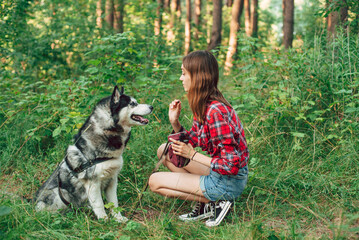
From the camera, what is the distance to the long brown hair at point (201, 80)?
2564 mm

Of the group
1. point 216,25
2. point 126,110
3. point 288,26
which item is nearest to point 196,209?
point 126,110

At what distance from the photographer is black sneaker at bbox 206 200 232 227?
2689mm

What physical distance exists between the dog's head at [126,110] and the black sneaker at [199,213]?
99cm

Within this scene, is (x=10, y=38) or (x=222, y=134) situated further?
(x=10, y=38)

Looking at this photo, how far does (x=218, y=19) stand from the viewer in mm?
9844

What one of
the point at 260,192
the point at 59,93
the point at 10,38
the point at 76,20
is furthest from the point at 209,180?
the point at 76,20

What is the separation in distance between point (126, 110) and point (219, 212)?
134cm

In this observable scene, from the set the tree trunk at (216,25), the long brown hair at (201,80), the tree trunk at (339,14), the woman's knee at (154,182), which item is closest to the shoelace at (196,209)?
the woman's knee at (154,182)

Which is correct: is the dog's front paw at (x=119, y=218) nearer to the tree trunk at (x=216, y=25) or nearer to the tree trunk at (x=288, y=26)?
the tree trunk at (x=288, y=26)

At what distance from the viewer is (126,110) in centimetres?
307

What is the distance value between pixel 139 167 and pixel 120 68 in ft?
6.15

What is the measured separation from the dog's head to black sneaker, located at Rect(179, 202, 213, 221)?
99cm

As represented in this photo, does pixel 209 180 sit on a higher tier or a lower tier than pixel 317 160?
higher

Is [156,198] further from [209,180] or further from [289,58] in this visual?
[289,58]
